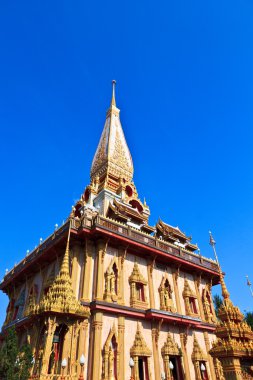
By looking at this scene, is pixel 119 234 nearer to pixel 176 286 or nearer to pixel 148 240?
pixel 148 240

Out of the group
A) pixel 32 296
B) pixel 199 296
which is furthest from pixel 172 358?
pixel 32 296

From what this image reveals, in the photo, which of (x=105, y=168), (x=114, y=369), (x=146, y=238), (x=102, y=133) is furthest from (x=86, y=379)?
(x=102, y=133)

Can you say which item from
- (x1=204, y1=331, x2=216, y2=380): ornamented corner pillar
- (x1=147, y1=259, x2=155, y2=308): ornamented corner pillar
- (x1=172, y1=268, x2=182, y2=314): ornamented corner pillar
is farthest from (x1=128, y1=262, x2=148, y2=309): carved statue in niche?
(x1=204, y1=331, x2=216, y2=380): ornamented corner pillar

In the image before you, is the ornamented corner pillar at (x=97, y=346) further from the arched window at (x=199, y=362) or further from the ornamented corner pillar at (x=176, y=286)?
the arched window at (x=199, y=362)

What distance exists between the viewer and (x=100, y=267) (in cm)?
1827

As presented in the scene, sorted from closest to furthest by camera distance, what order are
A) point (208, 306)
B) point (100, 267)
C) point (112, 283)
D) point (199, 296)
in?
point (100, 267) → point (112, 283) → point (199, 296) → point (208, 306)

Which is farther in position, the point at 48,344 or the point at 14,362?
the point at 14,362

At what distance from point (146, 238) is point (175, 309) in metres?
5.30

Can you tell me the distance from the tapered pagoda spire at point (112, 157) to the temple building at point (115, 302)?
5.53 m

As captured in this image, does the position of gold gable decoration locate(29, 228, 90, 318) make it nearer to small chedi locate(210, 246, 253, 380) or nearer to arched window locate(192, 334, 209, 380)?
small chedi locate(210, 246, 253, 380)

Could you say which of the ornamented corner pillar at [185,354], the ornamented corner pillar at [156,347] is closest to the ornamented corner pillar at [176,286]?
the ornamented corner pillar at [185,354]

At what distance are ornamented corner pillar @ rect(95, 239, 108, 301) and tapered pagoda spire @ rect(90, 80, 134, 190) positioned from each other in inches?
441

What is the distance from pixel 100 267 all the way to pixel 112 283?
48.9 inches

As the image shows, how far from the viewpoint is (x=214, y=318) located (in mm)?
23922
